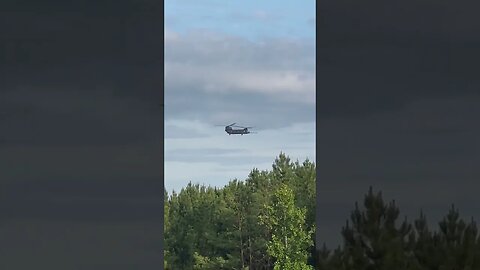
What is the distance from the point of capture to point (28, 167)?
11422 millimetres

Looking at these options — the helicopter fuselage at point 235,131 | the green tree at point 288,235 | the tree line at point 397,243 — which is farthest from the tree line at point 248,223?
the tree line at point 397,243

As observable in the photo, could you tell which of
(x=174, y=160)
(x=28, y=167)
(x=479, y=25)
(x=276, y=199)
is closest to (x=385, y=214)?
(x=479, y=25)

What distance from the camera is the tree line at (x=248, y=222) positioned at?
97.9 ft

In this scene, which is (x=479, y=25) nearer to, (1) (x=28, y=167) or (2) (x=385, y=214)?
(2) (x=385, y=214)

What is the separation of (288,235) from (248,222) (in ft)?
8.93

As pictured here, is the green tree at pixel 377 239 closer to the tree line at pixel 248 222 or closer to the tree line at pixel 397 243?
the tree line at pixel 397 243

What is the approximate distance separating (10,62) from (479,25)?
610 centimetres

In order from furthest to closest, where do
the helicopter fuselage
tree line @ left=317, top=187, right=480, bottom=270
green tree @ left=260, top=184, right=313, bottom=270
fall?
1. the helicopter fuselage
2. green tree @ left=260, top=184, right=313, bottom=270
3. tree line @ left=317, top=187, right=480, bottom=270

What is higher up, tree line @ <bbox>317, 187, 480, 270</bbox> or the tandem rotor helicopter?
the tandem rotor helicopter

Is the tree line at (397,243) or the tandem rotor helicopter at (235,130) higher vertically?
the tandem rotor helicopter at (235,130)

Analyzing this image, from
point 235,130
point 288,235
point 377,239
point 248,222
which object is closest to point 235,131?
point 235,130

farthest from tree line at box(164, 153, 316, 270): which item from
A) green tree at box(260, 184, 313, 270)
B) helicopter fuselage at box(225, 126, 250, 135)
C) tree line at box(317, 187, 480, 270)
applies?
tree line at box(317, 187, 480, 270)

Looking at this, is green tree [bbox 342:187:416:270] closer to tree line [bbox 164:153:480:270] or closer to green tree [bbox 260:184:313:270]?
tree line [bbox 164:153:480:270]

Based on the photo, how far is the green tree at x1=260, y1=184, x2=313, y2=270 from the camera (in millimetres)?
29516
